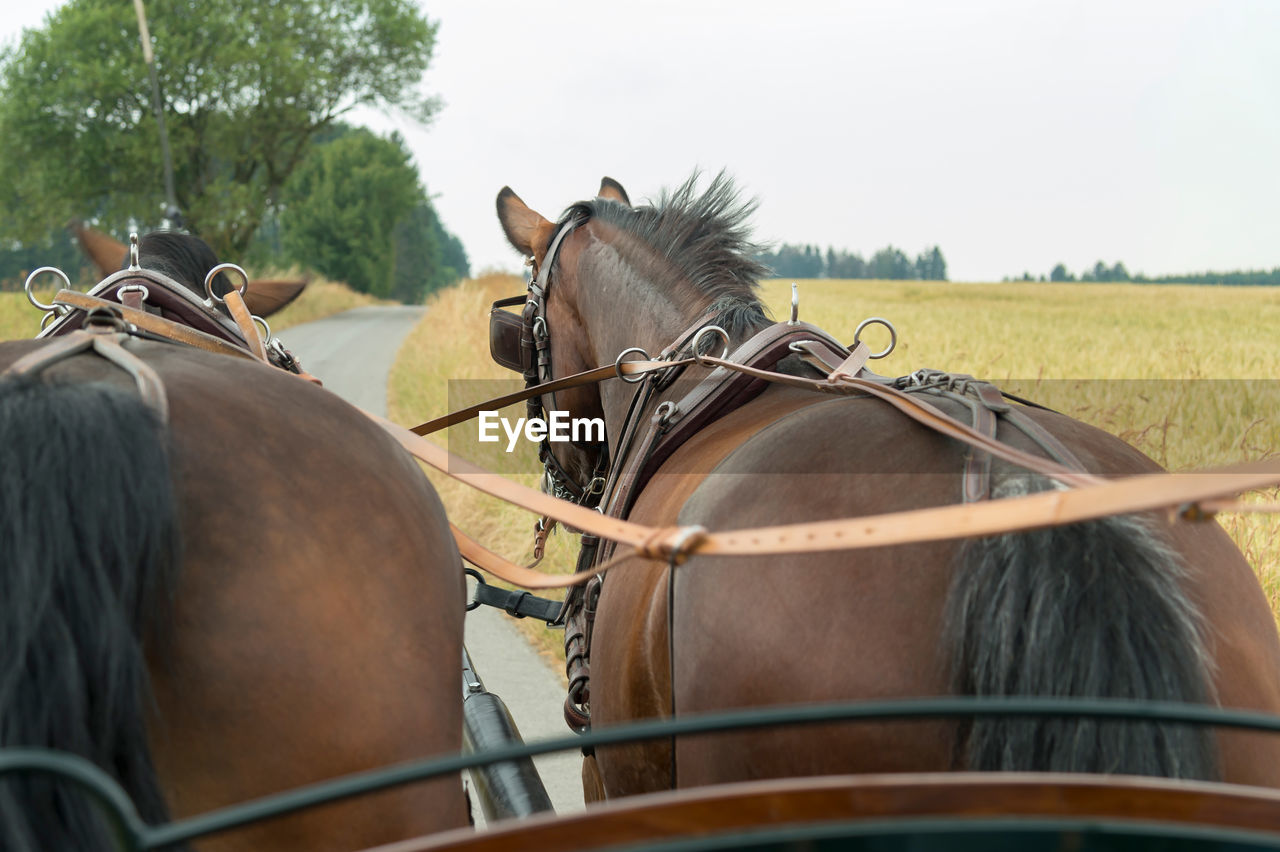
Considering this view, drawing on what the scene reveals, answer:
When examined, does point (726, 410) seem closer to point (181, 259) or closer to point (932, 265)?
point (181, 259)

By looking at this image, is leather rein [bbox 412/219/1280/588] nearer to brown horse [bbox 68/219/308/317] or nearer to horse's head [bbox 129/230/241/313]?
horse's head [bbox 129/230/241/313]

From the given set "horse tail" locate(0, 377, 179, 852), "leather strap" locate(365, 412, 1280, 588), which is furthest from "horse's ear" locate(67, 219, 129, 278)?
"leather strap" locate(365, 412, 1280, 588)

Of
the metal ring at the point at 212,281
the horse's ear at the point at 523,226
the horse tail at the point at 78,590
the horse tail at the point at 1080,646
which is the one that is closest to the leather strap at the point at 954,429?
the horse tail at the point at 1080,646

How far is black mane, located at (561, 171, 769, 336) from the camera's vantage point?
2.92 meters

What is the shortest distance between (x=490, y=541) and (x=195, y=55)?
29883 mm

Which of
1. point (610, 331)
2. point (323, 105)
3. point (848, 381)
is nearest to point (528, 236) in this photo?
point (610, 331)

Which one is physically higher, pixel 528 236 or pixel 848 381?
pixel 528 236

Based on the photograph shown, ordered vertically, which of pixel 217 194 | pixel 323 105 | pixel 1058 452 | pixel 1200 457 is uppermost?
pixel 323 105

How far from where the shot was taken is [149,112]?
101 feet

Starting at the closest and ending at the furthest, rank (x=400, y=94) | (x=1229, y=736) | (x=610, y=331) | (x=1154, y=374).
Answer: (x=1229, y=736) < (x=610, y=331) < (x=1154, y=374) < (x=400, y=94)

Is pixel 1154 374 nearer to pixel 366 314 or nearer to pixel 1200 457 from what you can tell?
pixel 1200 457

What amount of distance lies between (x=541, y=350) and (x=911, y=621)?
2.25 m

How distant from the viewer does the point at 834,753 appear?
58.9 inches

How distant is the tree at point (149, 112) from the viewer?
30.2 meters
